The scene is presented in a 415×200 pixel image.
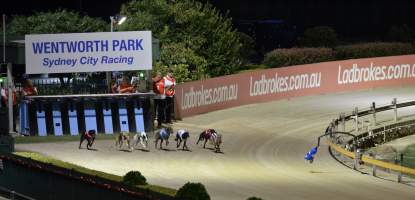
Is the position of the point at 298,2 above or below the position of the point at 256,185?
above

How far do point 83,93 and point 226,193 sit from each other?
341 inches

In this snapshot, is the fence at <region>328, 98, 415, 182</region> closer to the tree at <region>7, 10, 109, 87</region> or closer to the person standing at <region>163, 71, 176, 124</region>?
the person standing at <region>163, 71, 176, 124</region>

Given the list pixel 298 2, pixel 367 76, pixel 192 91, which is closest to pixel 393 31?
pixel 298 2

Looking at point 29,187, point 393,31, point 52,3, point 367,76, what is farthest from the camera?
point 52,3

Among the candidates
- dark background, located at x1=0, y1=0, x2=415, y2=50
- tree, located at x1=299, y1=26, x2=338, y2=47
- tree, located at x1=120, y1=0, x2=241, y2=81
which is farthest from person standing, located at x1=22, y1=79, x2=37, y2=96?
dark background, located at x1=0, y1=0, x2=415, y2=50

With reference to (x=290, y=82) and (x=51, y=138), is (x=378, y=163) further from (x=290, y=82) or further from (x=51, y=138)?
(x=290, y=82)

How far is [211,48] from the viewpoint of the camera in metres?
37.3

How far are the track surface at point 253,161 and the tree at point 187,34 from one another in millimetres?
4480

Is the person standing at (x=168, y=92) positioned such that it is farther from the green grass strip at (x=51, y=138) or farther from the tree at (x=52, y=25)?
the tree at (x=52, y=25)

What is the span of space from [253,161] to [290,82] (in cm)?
1294

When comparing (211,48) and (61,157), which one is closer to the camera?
(61,157)

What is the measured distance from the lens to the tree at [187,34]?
34.9 meters

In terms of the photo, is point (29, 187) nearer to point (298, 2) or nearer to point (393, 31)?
point (393, 31)

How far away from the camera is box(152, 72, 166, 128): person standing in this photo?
26.5 m
